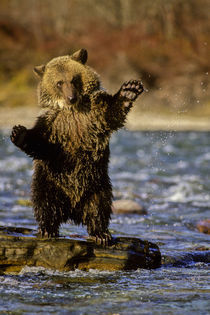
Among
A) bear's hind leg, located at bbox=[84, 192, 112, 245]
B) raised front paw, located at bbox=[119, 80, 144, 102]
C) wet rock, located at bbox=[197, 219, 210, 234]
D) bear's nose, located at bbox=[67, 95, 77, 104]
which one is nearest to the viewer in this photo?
raised front paw, located at bbox=[119, 80, 144, 102]

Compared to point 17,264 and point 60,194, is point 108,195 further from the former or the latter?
point 17,264

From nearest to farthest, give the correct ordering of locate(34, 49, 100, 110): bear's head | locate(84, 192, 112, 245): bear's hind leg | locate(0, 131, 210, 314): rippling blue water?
locate(0, 131, 210, 314): rippling blue water < locate(34, 49, 100, 110): bear's head < locate(84, 192, 112, 245): bear's hind leg

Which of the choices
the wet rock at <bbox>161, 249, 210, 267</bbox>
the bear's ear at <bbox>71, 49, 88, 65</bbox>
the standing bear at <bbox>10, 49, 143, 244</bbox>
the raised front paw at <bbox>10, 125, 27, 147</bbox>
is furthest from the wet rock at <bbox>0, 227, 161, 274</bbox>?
the bear's ear at <bbox>71, 49, 88, 65</bbox>

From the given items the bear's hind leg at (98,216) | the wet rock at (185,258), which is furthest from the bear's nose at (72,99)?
the wet rock at (185,258)

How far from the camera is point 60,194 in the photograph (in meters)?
5.70

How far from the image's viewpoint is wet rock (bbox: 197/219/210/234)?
8056 mm

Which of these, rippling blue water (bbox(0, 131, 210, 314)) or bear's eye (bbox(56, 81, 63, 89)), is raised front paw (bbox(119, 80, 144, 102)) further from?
rippling blue water (bbox(0, 131, 210, 314))

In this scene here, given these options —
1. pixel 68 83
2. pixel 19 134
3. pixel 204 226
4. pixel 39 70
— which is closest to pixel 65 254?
pixel 19 134

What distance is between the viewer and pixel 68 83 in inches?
221

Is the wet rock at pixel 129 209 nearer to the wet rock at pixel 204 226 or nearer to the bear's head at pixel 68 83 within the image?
the wet rock at pixel 204 226

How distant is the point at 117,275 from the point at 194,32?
4829 centimetres

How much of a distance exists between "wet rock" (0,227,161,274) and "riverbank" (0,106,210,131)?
91.7ft

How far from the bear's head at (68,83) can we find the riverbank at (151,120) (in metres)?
27.7

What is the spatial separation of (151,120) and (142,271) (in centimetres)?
3267
